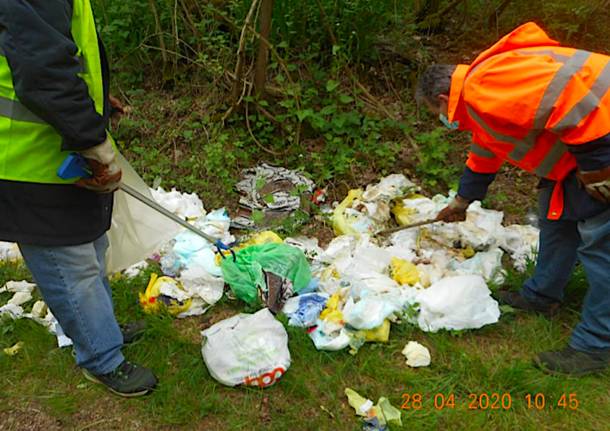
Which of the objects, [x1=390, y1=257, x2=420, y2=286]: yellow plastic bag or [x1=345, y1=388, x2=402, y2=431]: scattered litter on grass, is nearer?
[x1=345, y1=388, x2=402, y2=431]: scattered litter on grass

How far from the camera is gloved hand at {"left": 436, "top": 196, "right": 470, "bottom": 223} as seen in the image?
2.76 meters

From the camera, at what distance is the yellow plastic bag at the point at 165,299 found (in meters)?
2.67

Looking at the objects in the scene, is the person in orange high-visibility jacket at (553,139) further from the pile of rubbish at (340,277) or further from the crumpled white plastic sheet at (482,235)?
the crumpled white plastic sheet at (482,235)

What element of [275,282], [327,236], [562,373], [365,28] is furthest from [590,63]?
[365,28]

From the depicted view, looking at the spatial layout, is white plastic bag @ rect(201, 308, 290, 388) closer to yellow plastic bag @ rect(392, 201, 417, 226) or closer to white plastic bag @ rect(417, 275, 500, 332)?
white plastic bag @ rect(417, 275, 500, 332)

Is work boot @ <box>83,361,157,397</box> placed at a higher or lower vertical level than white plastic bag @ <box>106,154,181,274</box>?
lower

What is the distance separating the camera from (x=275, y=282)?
263 centimetres

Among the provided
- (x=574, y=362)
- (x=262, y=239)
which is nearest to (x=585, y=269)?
(x=574, y=362)

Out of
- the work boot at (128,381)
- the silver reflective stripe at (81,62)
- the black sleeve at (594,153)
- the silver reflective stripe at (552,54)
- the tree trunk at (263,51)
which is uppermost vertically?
the silver reflective stripe at (552,54)

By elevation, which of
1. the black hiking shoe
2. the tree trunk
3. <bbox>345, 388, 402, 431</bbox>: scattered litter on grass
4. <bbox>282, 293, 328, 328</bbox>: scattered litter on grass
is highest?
the tree trunk

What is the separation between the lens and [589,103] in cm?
182

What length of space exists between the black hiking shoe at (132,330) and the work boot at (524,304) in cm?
192

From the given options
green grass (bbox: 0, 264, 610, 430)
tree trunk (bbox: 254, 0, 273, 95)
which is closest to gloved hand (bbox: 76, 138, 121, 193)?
green grass (bbox: 0, 264, 610, 430)

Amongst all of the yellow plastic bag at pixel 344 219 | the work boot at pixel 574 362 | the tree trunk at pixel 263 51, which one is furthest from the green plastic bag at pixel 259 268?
the tree trunk at pixel 263 51
